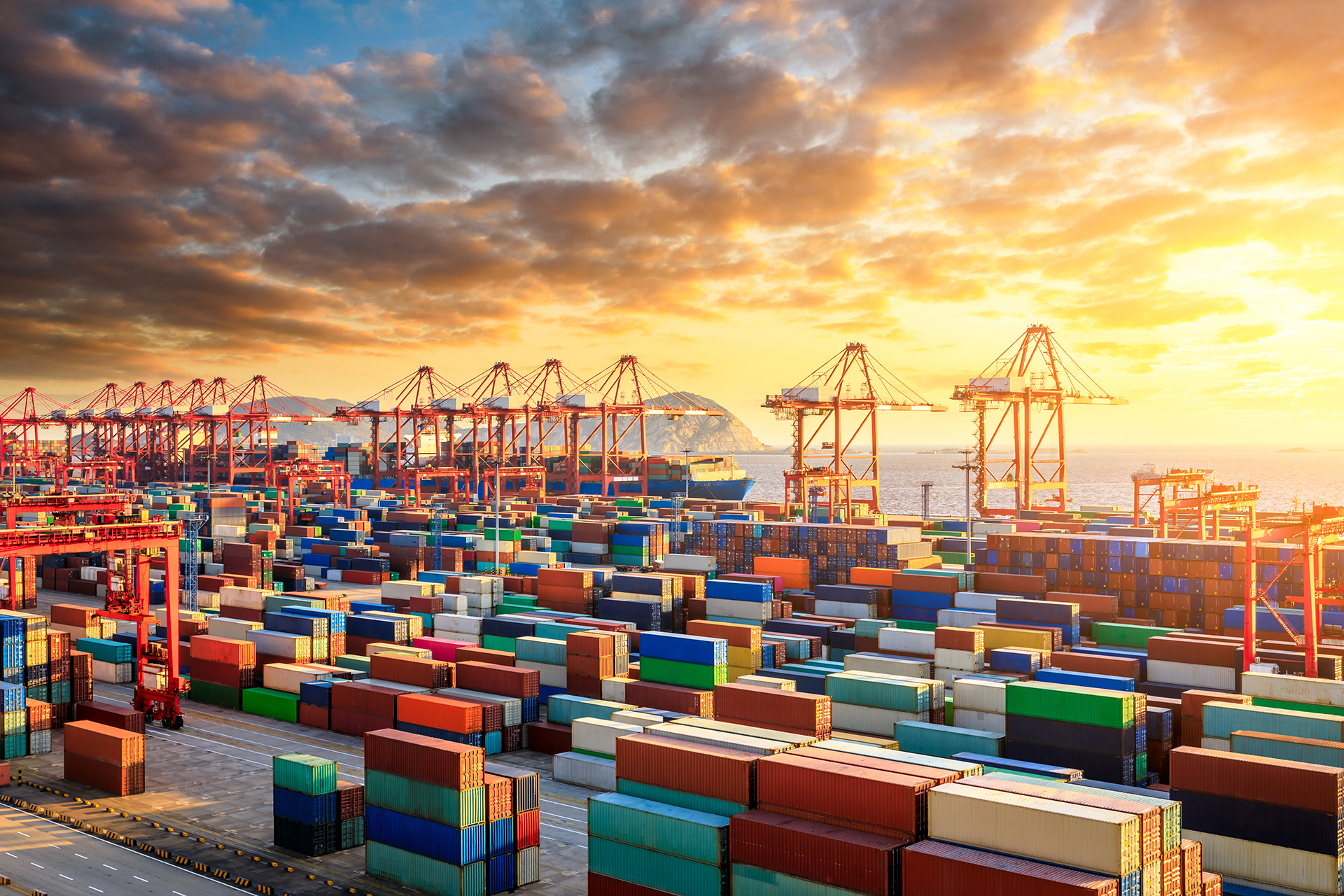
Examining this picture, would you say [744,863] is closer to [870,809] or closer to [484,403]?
[870,809]

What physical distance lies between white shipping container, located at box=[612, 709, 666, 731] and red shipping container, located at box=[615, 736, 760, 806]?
32.5 feet

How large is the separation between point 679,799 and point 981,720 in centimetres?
1543

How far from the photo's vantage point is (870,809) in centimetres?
2152

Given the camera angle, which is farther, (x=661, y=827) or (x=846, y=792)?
(x=661, y=827)

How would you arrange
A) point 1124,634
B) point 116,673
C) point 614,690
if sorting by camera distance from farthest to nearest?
point 116,673 → point 1124,634 → point 614,690

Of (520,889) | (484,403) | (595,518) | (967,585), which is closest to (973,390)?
(595,518)

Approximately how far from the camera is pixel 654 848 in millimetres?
24156

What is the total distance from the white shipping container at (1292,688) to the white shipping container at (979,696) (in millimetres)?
8455

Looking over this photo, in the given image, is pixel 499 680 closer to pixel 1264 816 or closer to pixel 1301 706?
pixel 1264 816

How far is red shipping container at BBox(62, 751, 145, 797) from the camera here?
35.0 meters

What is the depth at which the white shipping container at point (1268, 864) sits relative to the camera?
2458 cm

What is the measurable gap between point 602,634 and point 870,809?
2272cm

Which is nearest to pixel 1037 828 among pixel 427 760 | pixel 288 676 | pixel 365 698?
pixel 427 760

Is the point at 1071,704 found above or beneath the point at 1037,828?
beneath
